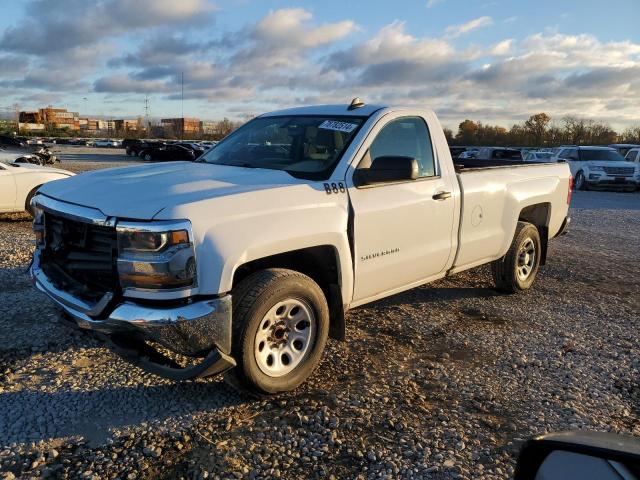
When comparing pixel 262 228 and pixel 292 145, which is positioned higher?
pixel 292 145

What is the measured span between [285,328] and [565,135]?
6536 cm

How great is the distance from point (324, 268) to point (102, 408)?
67.4 inches

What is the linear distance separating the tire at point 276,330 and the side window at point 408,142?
1.37 meters

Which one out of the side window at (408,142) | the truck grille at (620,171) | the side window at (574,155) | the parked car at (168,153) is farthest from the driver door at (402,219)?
the parked car at (168,153)

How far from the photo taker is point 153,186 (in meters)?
3.39

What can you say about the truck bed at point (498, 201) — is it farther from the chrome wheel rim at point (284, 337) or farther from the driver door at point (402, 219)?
the chrome wheel rim at point (284, 337)

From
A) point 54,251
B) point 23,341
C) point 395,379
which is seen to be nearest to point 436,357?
point 395,379

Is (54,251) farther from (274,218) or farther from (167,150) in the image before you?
(167,150)

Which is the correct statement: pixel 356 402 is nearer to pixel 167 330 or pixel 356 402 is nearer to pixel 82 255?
pixel 167 330

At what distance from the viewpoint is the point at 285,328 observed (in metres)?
3.52

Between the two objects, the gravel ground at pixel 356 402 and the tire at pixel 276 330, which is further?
the tire at pixel 276 330

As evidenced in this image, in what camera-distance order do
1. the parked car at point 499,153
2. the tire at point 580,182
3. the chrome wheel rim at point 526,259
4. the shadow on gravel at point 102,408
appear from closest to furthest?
the shadow on gravel at point 102,408, the chrome wheel rim at point 526,259, the tire at point 580,182, the parked car at point 499,153

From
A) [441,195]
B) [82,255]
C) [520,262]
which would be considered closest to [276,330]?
[82,255]

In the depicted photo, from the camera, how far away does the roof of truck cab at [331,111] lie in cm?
447
